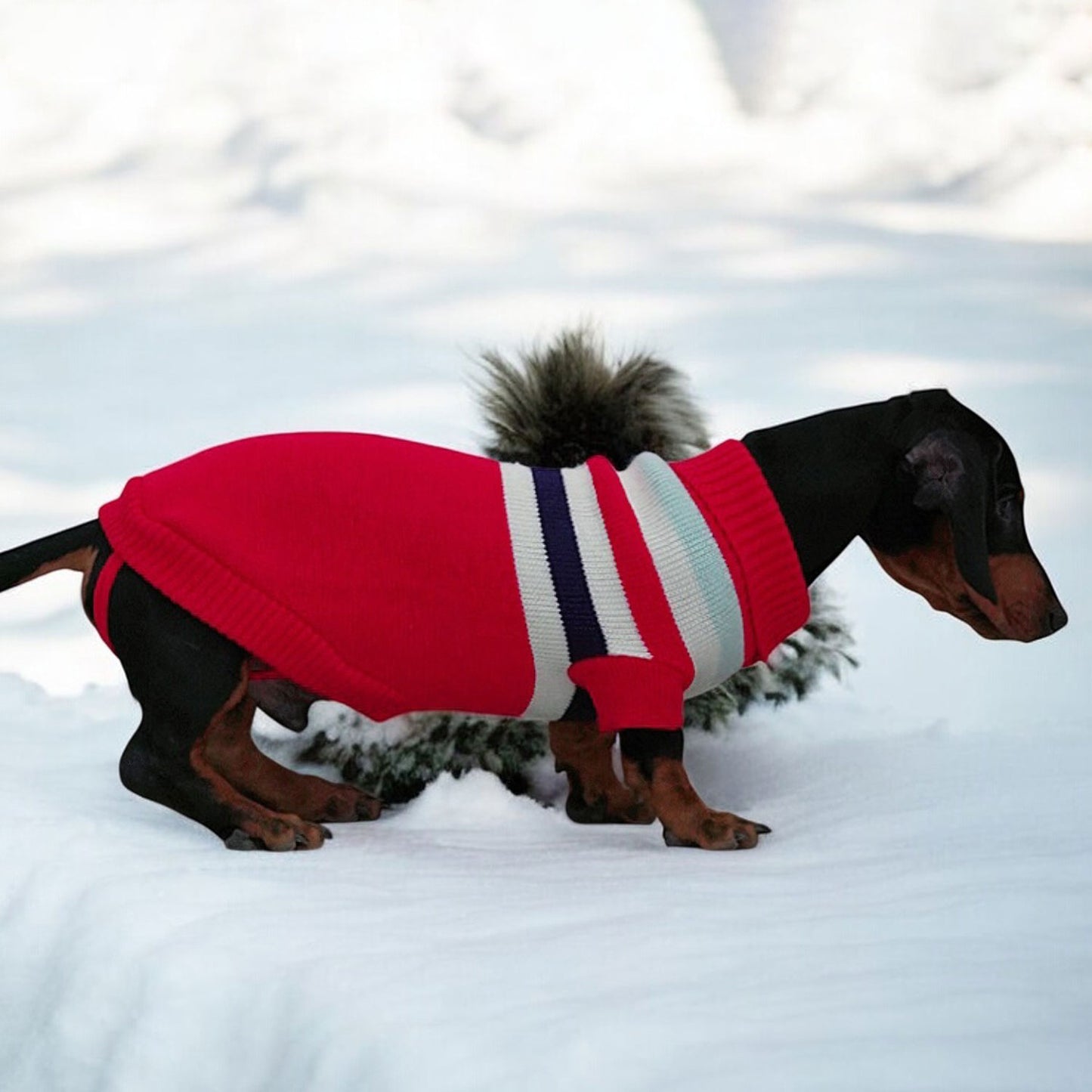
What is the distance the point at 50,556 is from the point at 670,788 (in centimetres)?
88

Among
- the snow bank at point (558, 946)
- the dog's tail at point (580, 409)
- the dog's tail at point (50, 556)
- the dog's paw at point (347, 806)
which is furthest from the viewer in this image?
the dog's tail at point (580, 409)

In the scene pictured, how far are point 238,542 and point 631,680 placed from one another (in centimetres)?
53

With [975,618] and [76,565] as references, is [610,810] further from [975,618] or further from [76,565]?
[76,565]

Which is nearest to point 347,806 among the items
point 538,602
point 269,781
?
point 269,781

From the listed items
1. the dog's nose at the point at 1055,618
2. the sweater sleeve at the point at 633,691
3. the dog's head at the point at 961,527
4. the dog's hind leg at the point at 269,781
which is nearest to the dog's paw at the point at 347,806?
the dog's hind leg at the point at 269,781

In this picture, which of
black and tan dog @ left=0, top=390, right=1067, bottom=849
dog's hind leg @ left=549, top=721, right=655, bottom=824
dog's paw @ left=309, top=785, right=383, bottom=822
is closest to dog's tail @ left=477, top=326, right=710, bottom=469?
black and tan dog @ left=0, top=390, right=1067, bottom=849

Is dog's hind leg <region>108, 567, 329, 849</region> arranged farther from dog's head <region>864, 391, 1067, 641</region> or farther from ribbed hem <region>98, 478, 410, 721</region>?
dog's head <region>864, 391, 1067, 641</region>

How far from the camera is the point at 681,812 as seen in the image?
1.98 m

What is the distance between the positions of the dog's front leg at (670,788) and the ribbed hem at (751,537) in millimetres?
194

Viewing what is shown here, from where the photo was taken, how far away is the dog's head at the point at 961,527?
2025 millimetres

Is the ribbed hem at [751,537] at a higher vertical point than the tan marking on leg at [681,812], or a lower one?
higher

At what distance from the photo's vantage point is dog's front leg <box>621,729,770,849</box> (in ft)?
6.47

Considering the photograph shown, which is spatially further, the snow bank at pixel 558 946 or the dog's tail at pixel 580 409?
the dog's tail at pixel 580 409

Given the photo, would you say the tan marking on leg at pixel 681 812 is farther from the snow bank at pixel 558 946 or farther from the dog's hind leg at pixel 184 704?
the dog's hind leg at pixel 184 704
